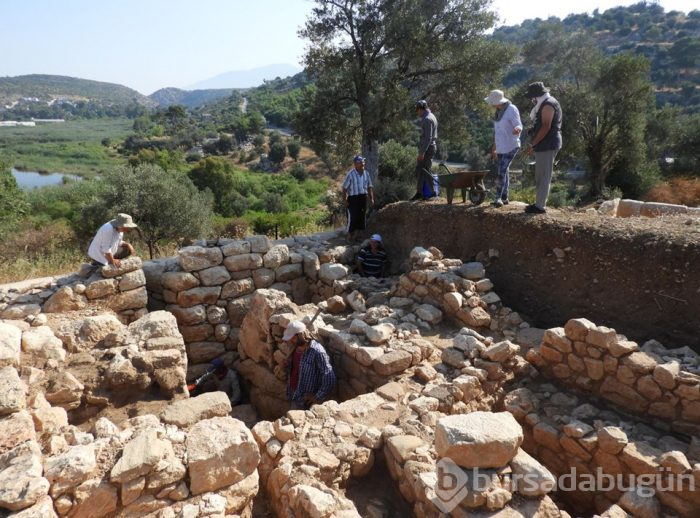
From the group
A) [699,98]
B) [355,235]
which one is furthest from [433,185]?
[699,98]

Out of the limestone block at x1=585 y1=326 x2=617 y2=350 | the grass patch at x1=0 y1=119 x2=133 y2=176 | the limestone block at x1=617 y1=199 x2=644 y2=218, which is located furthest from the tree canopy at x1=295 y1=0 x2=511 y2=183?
the grass patch at x1=0 y1=119 x2=133 y2=176

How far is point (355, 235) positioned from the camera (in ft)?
32.1

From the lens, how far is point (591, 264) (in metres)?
6.16

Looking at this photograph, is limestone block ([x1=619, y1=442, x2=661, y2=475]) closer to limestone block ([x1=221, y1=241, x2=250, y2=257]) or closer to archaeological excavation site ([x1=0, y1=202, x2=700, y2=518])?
archaeological excavation site ([x1=0, y1=202, x2=700, y2=518])

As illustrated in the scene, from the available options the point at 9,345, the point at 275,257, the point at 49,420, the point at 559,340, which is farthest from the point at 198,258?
the point at 559,340

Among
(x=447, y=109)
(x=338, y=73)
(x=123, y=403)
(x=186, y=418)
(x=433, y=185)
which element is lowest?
(x=123, y=403)

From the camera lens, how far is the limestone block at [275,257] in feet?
26.9

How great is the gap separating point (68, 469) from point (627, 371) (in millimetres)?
5260

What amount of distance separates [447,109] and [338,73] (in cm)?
352

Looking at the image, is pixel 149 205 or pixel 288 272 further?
pixel 149 205

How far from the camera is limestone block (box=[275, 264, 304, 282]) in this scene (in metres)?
8.39

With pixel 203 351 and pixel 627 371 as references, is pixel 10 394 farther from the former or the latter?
pixel 627 371

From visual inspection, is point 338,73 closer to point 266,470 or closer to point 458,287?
point 458,287

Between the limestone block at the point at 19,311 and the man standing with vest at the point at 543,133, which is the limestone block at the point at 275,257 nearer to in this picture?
the limestone block at the point at 19,311
